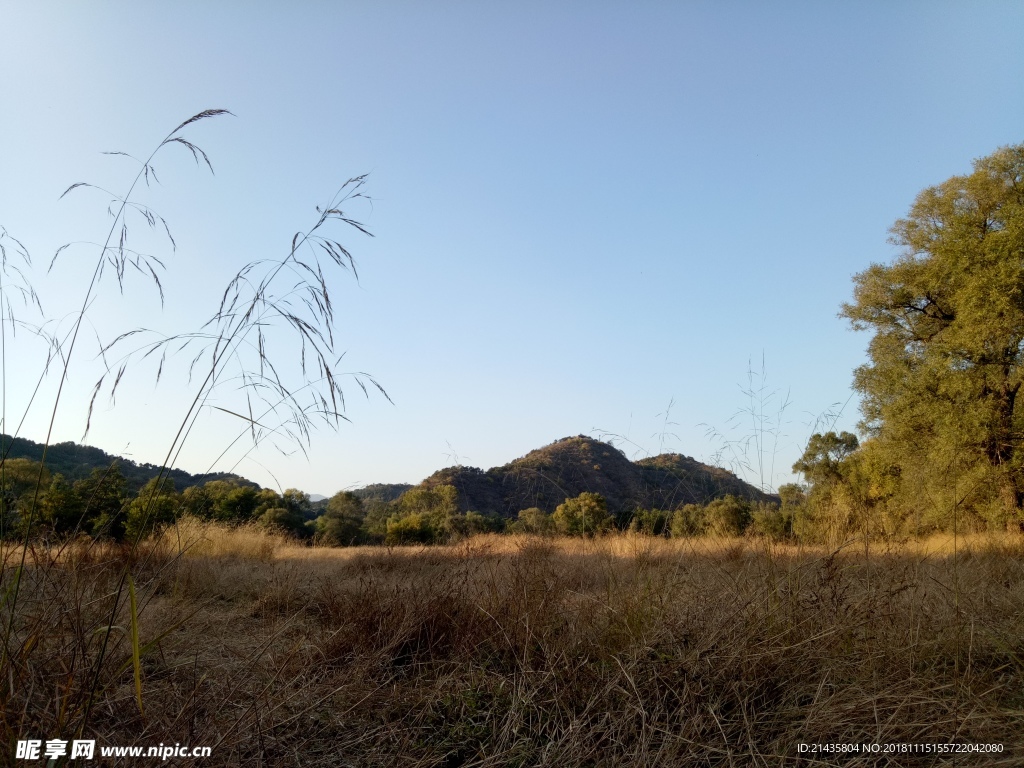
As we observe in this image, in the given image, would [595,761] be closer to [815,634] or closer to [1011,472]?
[815,634]

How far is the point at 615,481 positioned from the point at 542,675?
150 cm

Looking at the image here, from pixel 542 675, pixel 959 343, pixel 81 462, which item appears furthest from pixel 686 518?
pixel 959 343

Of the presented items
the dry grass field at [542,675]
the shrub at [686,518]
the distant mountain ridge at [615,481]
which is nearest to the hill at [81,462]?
the dry grass field at [542,675]

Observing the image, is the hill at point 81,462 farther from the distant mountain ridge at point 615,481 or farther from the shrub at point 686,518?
the shrub at point 686,518

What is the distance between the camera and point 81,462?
214cm

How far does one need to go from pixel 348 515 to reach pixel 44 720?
13.1 metres

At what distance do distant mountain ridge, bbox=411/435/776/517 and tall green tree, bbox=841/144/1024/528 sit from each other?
8455mm

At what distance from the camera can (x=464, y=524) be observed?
23.5 ft

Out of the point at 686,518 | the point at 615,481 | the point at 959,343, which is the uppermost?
the point at 959,343

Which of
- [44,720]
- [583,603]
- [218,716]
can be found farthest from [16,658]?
[583,603]

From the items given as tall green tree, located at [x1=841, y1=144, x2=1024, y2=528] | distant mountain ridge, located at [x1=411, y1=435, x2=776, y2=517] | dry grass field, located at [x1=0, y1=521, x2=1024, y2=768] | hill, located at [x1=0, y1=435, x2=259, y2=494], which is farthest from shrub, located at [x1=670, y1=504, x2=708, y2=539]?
tall green tree, located at [x1=841, y1=144, x2=1024, y2=528]

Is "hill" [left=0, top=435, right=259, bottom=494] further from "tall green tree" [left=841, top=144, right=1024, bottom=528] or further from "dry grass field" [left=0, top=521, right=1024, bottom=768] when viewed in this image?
"tall green tree" [left=841, top=144, right=1024, bottom=528]

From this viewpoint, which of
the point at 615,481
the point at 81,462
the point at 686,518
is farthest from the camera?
the point at 686,518

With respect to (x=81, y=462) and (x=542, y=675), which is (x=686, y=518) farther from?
(x=81, y=462)
